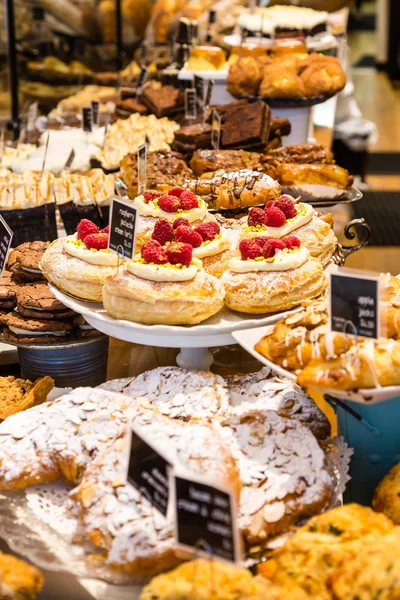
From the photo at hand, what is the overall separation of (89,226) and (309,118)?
243 centimetres

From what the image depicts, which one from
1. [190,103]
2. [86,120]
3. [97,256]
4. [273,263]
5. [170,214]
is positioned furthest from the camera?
[190,103]

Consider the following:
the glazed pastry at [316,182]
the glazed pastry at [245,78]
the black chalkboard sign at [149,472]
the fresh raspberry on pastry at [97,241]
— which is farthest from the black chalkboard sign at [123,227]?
the glazed pastry at [245,78]

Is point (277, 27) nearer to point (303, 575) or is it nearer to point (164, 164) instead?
point (164, 164)

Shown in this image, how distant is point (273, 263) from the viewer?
2.14 meters

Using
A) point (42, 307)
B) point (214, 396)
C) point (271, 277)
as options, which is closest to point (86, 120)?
point (42, 307)

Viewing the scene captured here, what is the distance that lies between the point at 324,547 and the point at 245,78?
10.8 feet

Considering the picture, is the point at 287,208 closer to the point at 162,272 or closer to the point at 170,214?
the point at 170,214

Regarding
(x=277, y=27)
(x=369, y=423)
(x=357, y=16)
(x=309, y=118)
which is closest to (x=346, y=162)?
(x=277, y=27)

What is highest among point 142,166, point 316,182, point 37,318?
point 142,166

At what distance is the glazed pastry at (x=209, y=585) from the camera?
52.6 inches

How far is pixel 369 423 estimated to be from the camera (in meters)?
1.80

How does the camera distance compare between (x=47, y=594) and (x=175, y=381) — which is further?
(x=175, y=381)

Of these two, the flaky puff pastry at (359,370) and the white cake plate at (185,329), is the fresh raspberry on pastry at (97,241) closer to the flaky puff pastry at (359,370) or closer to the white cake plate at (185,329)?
the white cake plate at (185,329)

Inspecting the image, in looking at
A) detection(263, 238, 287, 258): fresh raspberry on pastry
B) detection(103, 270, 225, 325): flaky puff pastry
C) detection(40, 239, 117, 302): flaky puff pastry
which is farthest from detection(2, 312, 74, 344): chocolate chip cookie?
detection(263, 238, 287, 258): fresh raspberry on pastry
